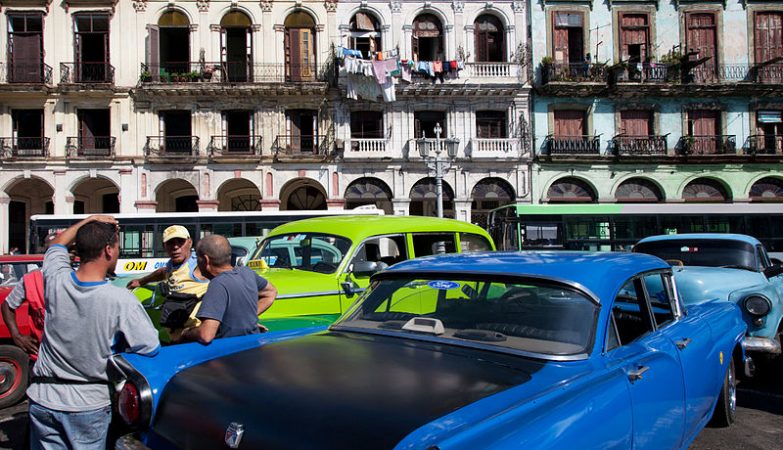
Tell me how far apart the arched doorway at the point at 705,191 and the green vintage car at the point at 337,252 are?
20.6m

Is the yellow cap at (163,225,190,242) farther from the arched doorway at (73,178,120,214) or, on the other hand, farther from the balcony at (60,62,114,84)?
the arched doorway at (73,178,120,214)

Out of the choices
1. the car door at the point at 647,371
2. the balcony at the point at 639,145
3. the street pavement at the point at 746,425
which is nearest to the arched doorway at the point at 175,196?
the street pavement at the point at 746,425

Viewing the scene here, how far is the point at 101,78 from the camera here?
22156 millimetres

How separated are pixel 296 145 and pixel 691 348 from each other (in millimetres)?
20650

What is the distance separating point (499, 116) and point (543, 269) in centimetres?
2118

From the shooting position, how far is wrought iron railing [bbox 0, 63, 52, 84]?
21.7 meters

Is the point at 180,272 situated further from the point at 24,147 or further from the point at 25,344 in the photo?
the point at 24,147

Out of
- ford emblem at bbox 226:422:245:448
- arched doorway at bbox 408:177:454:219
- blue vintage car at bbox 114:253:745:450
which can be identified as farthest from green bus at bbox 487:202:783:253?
ford emblem at bbox 226:422:245:448

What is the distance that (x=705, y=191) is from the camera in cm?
2355

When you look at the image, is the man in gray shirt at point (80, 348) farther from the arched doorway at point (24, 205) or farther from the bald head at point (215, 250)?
the arched doorway at point (24, 205)

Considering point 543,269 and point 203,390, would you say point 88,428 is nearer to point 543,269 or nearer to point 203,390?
point 203,390

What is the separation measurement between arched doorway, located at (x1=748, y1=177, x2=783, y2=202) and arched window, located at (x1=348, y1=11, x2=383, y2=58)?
17.9 metres

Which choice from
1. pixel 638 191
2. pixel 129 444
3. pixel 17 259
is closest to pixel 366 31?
pixel 638 191

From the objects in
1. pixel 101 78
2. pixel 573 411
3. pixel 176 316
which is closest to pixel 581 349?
pixel 573 411
